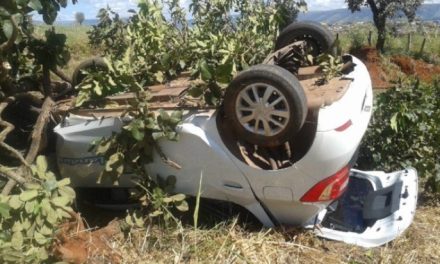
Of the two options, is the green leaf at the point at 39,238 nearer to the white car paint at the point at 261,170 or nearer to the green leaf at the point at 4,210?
the green leaf at the point at 4,210

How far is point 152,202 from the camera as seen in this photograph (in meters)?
3.97

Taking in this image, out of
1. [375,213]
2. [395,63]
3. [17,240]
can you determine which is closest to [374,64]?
[395,63]

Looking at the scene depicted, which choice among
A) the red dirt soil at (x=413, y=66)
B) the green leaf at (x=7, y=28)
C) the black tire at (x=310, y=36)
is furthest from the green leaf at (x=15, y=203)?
the red dirt soil at (x=413, y=66)

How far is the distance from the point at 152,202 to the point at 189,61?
167 cm

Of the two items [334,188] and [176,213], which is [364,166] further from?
[176,213]

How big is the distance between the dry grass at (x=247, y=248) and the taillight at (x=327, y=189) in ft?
1.32

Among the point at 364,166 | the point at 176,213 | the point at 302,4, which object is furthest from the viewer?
the point at 302,4

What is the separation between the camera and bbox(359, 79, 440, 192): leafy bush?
500 centimetres

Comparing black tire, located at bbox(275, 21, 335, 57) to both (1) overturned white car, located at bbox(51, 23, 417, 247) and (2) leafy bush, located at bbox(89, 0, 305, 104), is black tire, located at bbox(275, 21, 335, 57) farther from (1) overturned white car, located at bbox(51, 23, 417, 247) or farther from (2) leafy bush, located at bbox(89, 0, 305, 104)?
(1) overturned white car, located at bbox(51, 23, 417, 247)

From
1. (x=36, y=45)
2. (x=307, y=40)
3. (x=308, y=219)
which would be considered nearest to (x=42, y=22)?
(x=36, y=45)

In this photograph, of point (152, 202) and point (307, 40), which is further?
point (307, 40)

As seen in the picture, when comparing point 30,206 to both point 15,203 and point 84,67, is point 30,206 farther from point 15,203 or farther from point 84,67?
point 84,67

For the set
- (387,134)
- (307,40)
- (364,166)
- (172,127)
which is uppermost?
(307,40)

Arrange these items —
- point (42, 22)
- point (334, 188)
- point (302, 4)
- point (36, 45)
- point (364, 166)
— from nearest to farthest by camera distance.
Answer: point (334, 188)
point (42, 22)
point (36, 45)
point (364, 166)
point (302, 4)
